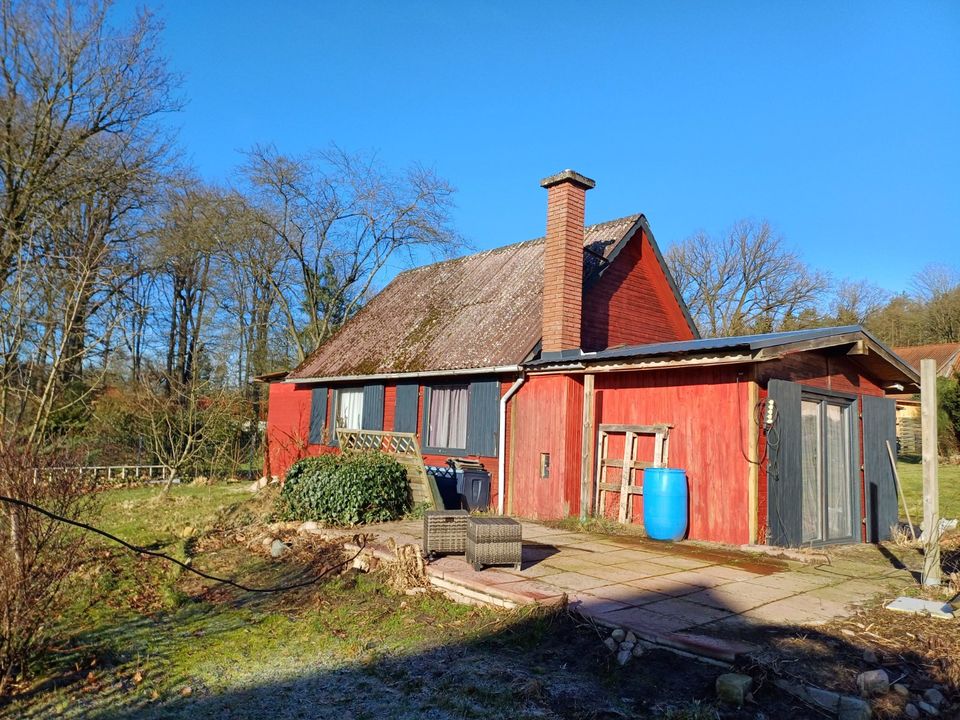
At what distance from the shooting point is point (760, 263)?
124 feet

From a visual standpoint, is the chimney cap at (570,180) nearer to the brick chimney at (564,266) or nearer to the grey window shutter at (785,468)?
the brick chimney at (564,266)

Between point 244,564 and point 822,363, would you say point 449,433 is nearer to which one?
point 244,564

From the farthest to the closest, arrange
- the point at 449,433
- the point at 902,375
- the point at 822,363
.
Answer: the point at 449,433, the point at 902,375, the point at 822,363

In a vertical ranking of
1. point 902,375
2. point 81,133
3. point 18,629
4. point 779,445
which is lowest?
point 18,629

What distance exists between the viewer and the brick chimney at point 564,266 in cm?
1173

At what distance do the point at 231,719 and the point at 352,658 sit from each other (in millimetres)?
1198

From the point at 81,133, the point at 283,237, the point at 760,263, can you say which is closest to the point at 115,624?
the point at 81,133

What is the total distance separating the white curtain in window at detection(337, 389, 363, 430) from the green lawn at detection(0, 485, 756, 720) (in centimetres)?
901

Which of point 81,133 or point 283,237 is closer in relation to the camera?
point 81,133

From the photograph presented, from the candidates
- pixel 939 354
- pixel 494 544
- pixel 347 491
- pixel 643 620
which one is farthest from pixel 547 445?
pixel 939 354

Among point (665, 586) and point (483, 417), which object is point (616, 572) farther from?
point (483, 417)

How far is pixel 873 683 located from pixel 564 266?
851 cm

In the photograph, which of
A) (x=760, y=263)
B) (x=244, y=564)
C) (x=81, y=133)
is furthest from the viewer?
(x=760, y=263)

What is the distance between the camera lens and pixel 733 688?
4.08 metres
